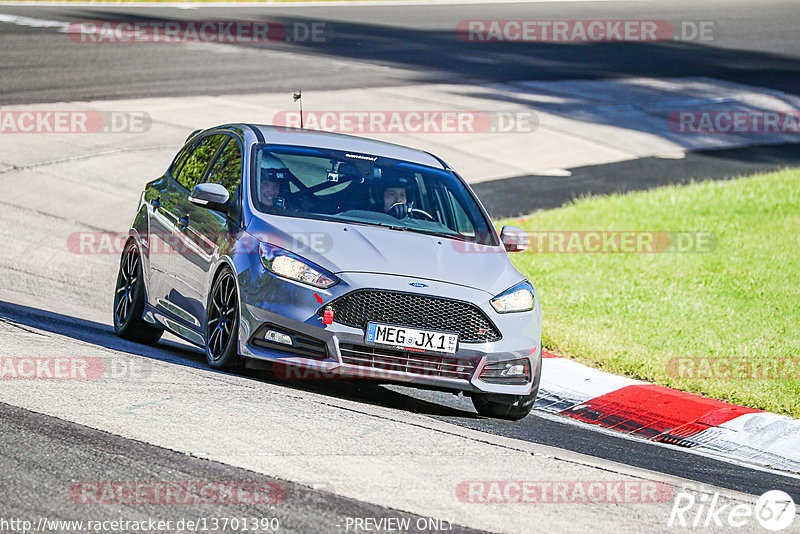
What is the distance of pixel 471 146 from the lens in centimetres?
2122

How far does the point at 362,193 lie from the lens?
8727 millimetres

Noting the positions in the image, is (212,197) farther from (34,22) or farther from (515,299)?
(34,22)

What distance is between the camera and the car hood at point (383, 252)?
7719 mm

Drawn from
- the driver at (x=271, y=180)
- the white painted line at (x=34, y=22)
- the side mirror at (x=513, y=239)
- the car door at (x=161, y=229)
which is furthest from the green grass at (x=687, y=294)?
the white painted line at (x=34, y=22)

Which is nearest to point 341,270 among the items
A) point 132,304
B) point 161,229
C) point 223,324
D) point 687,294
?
point 223,324

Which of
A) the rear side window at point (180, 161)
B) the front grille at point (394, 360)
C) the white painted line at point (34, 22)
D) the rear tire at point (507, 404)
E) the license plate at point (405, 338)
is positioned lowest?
the rear tire at point (507, 404)

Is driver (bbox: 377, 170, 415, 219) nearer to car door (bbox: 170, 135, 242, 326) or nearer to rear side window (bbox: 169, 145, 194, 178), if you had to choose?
car door (bbox: 170, 135, 242, 326)

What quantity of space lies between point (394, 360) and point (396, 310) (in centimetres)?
31

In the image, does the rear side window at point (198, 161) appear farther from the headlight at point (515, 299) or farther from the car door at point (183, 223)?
the headlight at point (515, 299)

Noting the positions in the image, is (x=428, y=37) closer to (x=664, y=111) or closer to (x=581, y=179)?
(x=664, y=111)

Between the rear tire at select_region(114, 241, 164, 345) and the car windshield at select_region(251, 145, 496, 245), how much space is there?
5.53 ft

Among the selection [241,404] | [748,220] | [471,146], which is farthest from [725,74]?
[241,404]

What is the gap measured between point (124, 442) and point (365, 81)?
21265 millimetres

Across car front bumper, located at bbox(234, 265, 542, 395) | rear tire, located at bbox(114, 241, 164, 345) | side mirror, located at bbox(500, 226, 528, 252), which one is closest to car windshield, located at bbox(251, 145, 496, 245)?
side mirror, located at bbox(500, 226, 528, 252)
